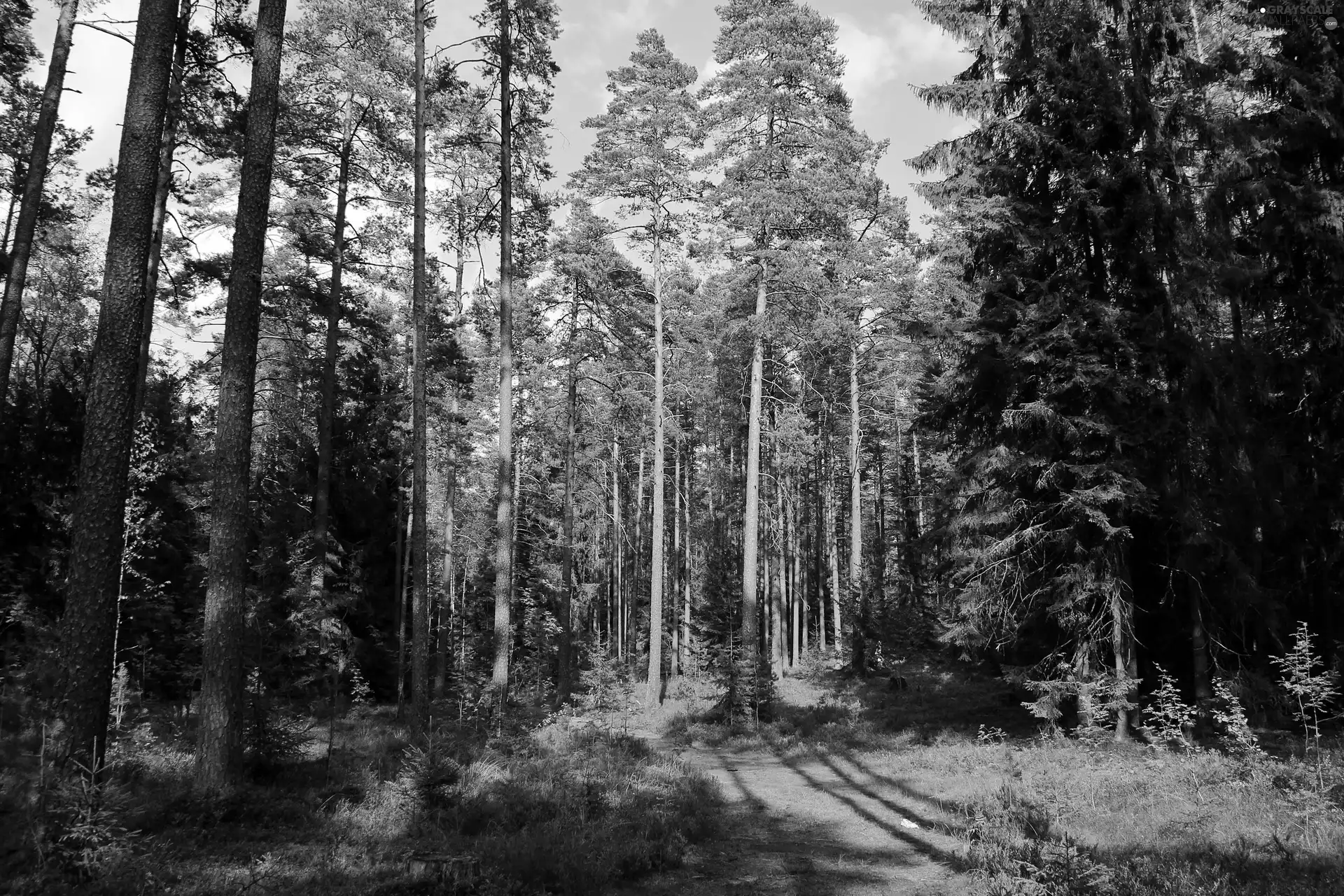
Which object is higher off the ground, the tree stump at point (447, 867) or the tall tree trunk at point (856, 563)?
the tall tree trunk at point (856, 563)

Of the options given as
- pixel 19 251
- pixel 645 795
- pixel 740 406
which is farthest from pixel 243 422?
pixel 740 406

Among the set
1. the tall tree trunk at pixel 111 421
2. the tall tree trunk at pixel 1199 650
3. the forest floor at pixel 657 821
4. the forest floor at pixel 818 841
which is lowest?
the forest floor at pixel 818 841

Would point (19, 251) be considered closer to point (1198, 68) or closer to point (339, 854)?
point (339, 854)

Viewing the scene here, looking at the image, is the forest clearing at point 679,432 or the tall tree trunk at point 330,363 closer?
the forest clearing at point 679,432

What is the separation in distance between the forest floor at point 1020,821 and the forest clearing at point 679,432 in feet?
0.28

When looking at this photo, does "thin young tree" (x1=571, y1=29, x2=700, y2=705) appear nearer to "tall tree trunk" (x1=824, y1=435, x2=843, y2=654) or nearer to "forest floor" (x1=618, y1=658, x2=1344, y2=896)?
"forest floor" (x1=618, y1=658, x2=1344, y2=896)

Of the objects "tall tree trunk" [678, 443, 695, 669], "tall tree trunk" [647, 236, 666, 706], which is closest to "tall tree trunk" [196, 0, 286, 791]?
"tall tree trunk" [647, 236, 666, 706]

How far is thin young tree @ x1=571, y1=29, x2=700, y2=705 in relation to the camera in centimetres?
2131

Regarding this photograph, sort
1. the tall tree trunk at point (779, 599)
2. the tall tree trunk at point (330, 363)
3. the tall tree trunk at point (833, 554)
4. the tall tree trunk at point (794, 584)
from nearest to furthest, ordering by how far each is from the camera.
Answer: the tall tree trunk at point (330, 363) → the tall tree trunk at point (779, 599) → the tall tree trunk at point (833, 554) → the tall tree trunk at point (794, 584)

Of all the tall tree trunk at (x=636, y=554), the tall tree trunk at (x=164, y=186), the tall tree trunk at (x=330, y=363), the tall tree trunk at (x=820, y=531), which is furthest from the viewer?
the tall tree trunk at (x=820, y=531)

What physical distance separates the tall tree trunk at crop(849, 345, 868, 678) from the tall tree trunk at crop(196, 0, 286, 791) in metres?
21.5

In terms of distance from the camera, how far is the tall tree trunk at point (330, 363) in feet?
60.8

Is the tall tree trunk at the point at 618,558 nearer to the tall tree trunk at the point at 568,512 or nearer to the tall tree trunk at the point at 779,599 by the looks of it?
the tall tree trunk at the point at 779,599

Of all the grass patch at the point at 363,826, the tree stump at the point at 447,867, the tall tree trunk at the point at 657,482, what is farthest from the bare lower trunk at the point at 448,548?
the tree stump at the point at 447,867
